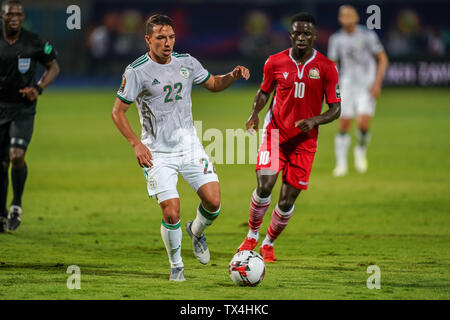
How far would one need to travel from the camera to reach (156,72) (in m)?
7.02

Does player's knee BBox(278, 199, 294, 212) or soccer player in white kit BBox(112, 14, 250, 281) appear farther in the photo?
player's knee BBox(278, 199, 294, 212)

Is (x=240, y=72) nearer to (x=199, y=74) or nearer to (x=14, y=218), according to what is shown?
(x=199, y=74)

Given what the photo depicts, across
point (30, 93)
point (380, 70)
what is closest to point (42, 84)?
point (30, 93)

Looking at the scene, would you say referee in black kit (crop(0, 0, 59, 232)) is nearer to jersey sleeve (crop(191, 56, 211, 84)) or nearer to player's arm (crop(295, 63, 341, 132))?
jersey sleeve (crop(191, 56, 211, 84))

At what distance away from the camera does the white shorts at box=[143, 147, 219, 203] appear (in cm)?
693

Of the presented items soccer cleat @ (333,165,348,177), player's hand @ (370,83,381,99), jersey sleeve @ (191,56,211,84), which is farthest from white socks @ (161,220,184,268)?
player's hand @ (370,83,381,99)

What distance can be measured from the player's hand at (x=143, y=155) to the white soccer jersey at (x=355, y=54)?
8363 mm

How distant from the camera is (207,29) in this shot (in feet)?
130

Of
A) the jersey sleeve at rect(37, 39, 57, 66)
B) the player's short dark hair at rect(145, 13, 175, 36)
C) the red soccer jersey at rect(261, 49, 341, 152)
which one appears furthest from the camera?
the jersey sleeve at rect(37, 39, 57, 66)

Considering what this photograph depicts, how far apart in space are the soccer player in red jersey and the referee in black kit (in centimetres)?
289

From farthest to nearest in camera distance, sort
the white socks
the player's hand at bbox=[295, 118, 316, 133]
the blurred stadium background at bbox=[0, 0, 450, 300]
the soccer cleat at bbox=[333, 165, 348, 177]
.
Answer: the soccer cleat at bbox=[333, 165, 348, 177]
the player's hand at bbox=[295, 118, 316, 133]
the white socks
the blurred stadium background at bbox=[0, 0, 450, 300]

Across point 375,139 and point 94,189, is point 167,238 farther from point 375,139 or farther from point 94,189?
point 375,139

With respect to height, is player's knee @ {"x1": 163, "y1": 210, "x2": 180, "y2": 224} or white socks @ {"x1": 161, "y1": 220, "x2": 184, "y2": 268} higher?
player's knee @ {"x1": 163, "y1": 210, "x2": 180, "y2": 224}

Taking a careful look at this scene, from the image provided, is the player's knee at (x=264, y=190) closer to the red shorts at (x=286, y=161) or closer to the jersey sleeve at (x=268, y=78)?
the red shorts at (x=286, y=161)
